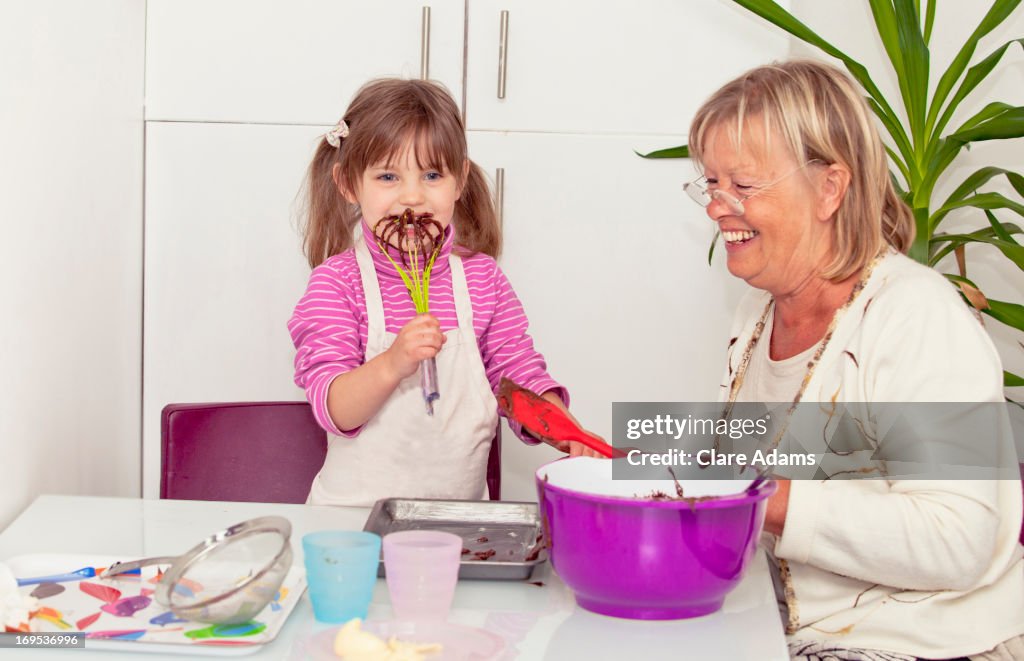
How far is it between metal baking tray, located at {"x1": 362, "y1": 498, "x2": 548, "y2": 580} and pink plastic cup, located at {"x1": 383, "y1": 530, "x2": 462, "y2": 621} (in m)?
0.16

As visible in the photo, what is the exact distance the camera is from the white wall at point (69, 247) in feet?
4.50

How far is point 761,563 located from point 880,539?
5.8 inches

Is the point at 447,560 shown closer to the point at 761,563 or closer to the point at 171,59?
the point at 761,563

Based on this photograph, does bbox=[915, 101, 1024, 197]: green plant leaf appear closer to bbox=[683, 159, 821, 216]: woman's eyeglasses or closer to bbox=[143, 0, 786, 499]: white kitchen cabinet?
bbox=[143, 0, 786, 499]: white kitchen cabinet

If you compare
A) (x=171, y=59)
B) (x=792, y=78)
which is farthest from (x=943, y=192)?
(x=171, y=59)

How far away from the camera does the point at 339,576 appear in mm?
984

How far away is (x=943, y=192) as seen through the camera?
7.66 feet

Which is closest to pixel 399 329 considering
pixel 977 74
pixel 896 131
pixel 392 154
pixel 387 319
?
pixel 387 319

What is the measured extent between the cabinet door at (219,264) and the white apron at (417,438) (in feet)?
2.10

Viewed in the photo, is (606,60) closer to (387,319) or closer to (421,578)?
(387,319)

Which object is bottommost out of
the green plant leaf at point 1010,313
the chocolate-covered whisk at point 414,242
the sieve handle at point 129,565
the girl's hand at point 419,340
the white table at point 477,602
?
the white table at point 477,602

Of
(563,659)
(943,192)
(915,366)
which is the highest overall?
(943,192)

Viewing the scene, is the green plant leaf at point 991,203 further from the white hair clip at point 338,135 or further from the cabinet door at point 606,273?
the white hair clip at point 338,135

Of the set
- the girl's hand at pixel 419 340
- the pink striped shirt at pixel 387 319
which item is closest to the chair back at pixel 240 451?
the pink striped shirt at pixel 387 319
